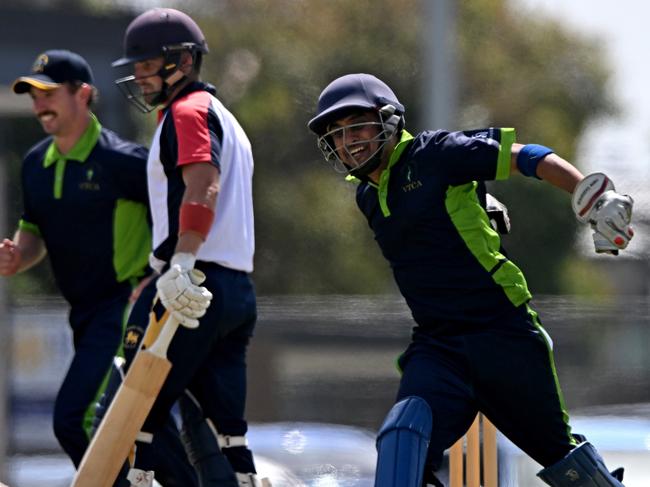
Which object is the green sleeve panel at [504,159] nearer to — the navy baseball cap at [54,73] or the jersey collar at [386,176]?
the jersey collar at [386,176]

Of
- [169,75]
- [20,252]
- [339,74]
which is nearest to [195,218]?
[169,75]

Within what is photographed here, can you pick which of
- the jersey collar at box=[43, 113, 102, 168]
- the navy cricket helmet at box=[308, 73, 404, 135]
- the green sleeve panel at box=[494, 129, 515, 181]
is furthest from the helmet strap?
the green sleeve panel at box=[494, 129, 515, 181]

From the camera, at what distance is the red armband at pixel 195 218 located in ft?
16.4

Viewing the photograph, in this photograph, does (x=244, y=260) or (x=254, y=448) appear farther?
(x=254, y=448)

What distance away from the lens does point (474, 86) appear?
59.8ft

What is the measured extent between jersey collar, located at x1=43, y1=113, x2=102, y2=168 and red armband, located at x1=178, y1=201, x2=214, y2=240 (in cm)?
91

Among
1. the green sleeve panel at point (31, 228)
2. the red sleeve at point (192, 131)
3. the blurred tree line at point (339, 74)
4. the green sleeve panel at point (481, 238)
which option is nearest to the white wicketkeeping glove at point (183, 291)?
the red sleeve at point (192, 131)

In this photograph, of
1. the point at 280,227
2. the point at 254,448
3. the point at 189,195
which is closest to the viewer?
the point at 189,195

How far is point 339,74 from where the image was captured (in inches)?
738

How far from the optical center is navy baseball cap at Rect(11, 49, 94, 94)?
5844 millimetres

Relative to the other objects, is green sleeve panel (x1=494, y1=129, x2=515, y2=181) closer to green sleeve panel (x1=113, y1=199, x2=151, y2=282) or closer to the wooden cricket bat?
the wooden cricket bat

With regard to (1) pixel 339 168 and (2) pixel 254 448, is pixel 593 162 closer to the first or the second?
(2) pixel 254 448

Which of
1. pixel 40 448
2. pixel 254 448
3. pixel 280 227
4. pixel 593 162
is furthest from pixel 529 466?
pixel 280 227

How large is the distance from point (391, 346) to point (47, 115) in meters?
3.36
